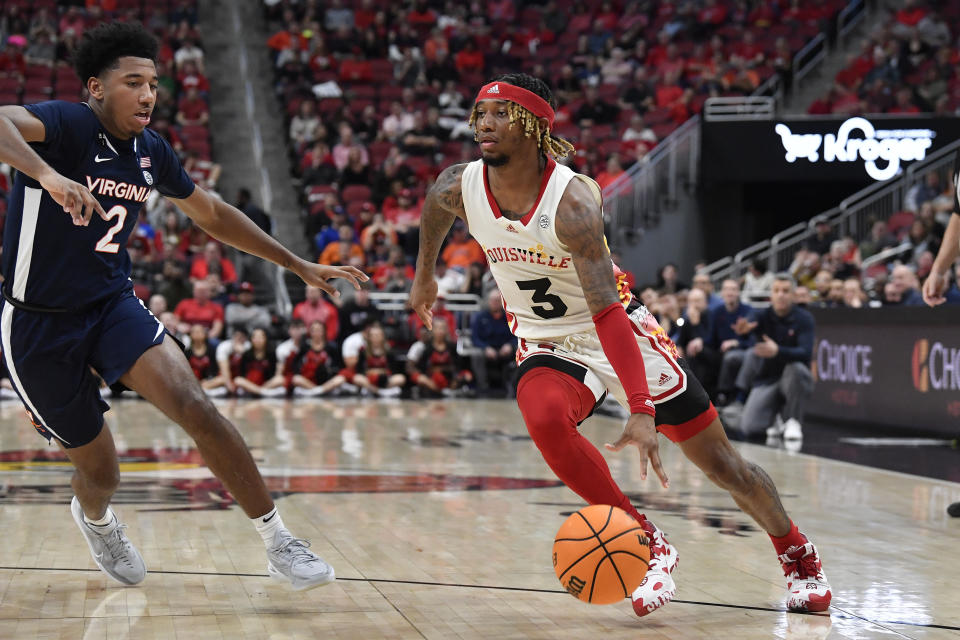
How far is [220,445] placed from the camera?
430 centimetres

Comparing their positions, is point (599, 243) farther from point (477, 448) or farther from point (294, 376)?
point (294, 376)

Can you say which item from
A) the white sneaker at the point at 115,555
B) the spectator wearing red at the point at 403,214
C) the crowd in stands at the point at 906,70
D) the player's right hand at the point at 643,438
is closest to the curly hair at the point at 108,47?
the white sneaker at the point at 115,555

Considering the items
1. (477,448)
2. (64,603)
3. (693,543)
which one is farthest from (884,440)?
(64,603)

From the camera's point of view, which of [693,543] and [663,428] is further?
[693,543]

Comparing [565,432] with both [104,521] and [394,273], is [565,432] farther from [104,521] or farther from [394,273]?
[394,273]

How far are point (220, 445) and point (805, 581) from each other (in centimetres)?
215

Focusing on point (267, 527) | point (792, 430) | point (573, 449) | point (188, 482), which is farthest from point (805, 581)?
point (792, 430)

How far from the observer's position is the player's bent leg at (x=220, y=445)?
4250mm

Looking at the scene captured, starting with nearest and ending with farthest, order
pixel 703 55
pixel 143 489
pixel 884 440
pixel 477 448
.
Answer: pixel 143 489 → pixel 477 448 → pixel 884 440 → pixel 703 55

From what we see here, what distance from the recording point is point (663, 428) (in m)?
4.36

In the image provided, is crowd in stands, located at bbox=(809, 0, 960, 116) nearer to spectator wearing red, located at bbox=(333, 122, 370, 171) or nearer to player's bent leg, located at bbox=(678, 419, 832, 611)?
spectator wearing red, located at bbox=(333, 122, 370, 171)

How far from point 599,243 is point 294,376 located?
11.5 m

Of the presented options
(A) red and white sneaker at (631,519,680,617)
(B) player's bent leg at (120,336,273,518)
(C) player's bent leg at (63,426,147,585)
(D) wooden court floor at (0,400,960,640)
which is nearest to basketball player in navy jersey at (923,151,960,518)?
(D) wooden court floor at (0,400,960,640)

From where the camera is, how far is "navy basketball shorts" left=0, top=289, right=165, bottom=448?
4.30 meters
